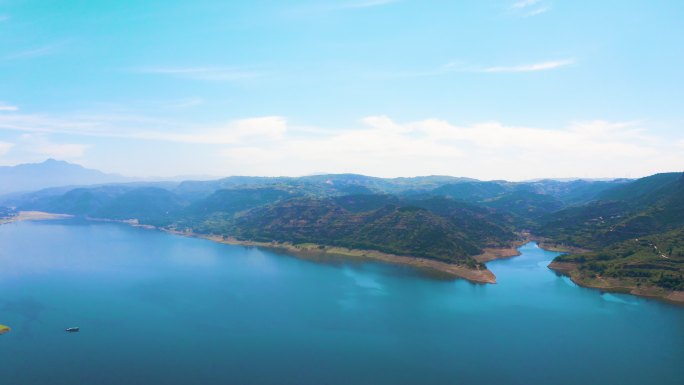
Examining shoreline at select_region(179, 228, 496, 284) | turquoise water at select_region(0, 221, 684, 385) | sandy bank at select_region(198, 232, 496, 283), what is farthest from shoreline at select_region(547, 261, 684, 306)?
sandy bank at select_region(198, 232, 496, 283)

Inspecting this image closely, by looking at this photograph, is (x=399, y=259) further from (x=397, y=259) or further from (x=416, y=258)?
(x=416, y=258)

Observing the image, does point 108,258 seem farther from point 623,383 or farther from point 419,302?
point 623,383

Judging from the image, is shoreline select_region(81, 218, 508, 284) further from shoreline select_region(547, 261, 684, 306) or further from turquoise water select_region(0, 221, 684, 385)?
shoreline select_region(547, 261, 684, 306)

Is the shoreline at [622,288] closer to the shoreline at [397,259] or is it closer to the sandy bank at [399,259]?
the shoreline at [397,259]

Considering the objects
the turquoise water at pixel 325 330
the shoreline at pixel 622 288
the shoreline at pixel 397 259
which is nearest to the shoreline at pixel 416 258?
the shoreline at pixel 397 259

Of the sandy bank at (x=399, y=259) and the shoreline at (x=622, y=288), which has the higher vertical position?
the shoreline at (x=622, y=288)
